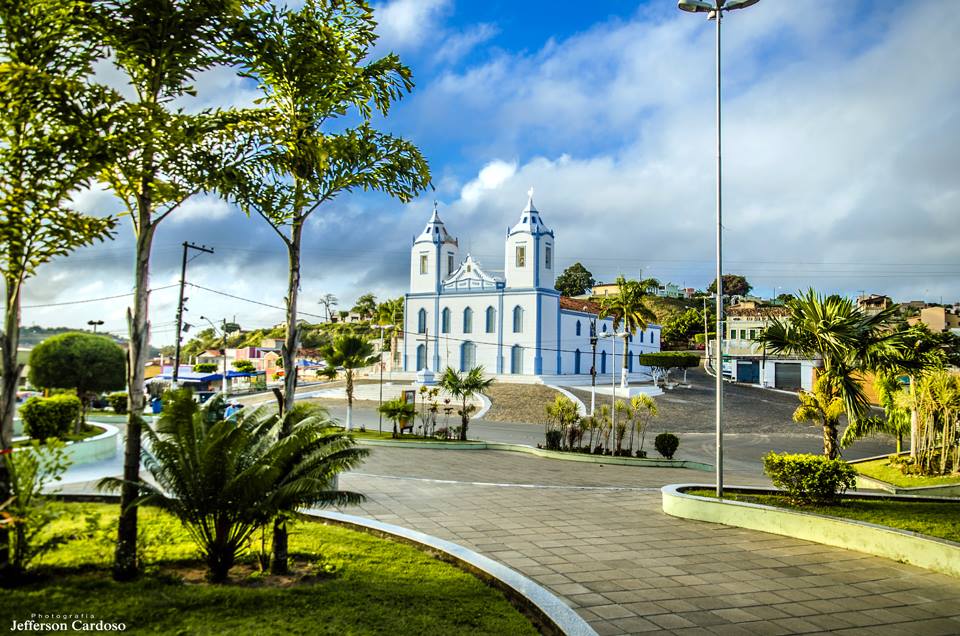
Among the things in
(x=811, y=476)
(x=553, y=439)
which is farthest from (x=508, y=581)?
(x=553, y=439)

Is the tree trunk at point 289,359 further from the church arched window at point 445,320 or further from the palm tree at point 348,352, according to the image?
the church arched window at point 445,320

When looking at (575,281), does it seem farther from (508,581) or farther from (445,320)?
(508,581)

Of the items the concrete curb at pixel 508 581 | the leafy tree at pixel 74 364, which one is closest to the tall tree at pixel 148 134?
the concrete curb at pixel 508 581

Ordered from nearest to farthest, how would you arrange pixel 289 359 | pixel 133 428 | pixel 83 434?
1. pixel 133 428
2. pixel 289 359
3. pixel 83 434

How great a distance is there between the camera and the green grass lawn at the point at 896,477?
14117 mm

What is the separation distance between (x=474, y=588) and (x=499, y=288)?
137 ft

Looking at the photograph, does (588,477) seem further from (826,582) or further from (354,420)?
(354,420)

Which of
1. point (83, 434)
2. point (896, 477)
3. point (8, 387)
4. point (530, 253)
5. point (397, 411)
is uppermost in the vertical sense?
point (530, 253)

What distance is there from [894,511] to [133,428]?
32.1 feet

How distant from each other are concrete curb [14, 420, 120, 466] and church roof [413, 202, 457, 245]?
1455 inches

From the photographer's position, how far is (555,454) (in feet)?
61.8

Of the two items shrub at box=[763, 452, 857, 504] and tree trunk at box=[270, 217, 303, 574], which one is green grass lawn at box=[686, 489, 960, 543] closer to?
shrub at box=[763, 452, 857, 504]

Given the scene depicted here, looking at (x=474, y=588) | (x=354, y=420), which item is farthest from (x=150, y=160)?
(x=354, y=420)

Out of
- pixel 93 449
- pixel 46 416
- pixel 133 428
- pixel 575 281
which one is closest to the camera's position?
pixel 133 428
